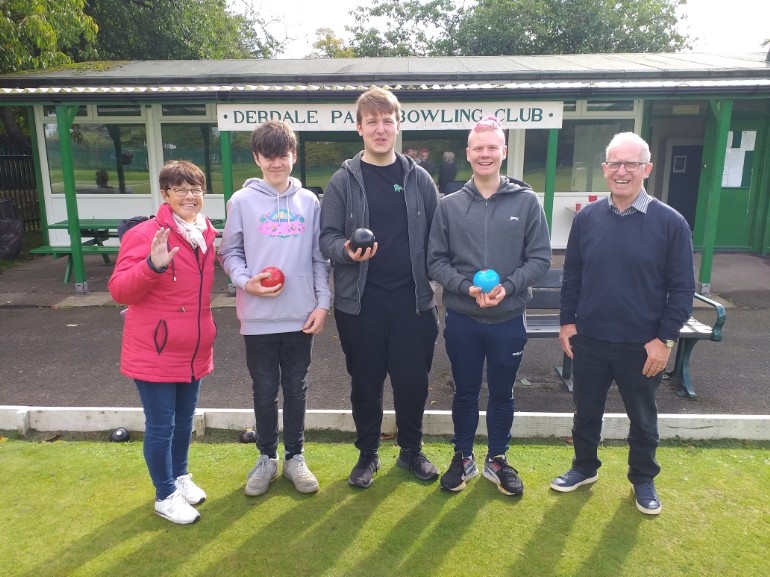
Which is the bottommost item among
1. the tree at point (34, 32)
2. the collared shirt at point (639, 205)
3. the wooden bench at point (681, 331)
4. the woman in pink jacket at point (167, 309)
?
the wooden bench at point (681, 331)

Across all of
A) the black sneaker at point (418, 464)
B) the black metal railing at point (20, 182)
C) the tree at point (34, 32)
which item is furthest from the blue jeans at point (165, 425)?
the black metal railing at point (20, 182)

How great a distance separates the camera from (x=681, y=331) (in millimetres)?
4617

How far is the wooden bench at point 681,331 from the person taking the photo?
469 cm

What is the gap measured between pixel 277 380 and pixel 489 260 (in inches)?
53.6

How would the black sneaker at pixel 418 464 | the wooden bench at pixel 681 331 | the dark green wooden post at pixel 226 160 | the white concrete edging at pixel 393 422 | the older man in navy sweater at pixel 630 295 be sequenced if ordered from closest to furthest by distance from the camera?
the older man in navy sweater at pixel 630 295 < the black sneaker at pixel 418 464 < the white concrete edging at pixel 393 422 < the wooden bench at pixel 681 331 < the dark green wooden post at pixel 226 160

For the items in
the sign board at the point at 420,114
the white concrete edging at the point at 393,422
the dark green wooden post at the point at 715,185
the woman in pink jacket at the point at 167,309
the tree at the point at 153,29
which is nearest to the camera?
the woman in pink jacket at the point at 167,309

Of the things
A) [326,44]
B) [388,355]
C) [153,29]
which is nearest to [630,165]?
[388,355]

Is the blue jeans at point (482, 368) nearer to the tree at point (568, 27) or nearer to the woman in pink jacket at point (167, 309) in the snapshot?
the woman in pink jacket at point (167, 309)

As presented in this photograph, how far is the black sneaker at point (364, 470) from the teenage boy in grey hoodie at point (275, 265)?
0.23 meters

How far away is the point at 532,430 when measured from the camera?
4.07 m

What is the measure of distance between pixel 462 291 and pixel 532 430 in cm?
147

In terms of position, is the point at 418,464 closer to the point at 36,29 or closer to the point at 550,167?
the point at 550,167

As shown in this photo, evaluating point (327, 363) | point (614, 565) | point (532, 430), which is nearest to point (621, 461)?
point (532, 430)

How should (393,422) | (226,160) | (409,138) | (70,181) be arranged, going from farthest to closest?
(409,138), (70,181), (226,160), (393,422)
